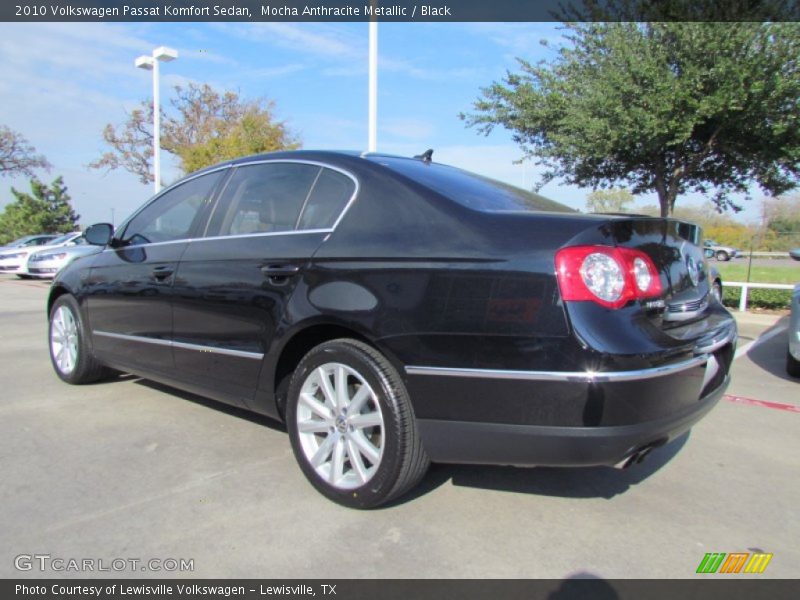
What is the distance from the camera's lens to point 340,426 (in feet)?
9.12

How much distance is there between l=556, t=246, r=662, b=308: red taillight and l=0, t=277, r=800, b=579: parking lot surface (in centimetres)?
104

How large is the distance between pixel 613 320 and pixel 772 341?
7280mm

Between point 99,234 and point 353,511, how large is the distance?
3161 mm

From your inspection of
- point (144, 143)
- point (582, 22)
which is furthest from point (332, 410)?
point (144, 143)

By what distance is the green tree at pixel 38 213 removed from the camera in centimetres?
3728

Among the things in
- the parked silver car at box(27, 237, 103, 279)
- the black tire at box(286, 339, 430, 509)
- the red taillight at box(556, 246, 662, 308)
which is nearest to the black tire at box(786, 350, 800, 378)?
the red taillight at box(556, 246, 662, 308)

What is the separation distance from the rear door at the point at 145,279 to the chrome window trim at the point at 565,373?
6.44 ft

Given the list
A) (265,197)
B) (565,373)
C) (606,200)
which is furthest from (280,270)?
(606,200)

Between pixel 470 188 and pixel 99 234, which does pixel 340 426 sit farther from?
pixel 99 234

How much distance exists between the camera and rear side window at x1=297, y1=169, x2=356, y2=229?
2992 millimetres

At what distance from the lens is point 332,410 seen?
9.21 ft

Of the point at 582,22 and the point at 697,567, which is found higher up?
the point at 582,22

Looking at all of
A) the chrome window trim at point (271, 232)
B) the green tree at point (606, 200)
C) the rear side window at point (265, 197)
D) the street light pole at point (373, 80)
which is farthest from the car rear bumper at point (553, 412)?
the green tree at point (606, 200)
